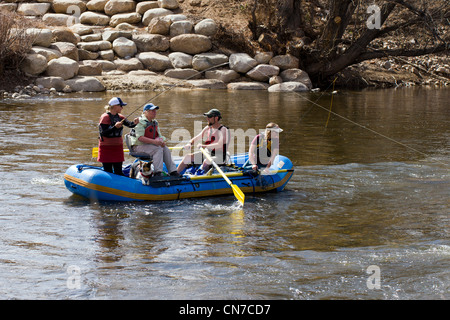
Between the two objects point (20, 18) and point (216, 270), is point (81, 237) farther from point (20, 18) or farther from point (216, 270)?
point (20, 18)

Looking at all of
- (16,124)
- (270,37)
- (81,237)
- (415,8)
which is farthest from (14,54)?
(81,237)

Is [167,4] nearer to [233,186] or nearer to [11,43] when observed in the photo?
[11,43]

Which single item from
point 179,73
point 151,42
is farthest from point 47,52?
point 179,73

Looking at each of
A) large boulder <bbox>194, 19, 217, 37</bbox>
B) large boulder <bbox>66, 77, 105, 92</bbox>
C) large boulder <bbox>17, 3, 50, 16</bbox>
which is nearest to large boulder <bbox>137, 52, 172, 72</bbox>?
large boulder <bbox>194, 19, 217, 37</bbox>

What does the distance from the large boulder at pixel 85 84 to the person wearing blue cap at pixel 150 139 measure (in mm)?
13663

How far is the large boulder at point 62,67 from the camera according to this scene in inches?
818

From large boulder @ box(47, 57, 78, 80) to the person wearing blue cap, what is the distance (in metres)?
13.9

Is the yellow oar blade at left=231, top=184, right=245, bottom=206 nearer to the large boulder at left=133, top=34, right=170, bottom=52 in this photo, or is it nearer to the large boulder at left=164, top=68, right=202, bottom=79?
the large boulder at left=164, top=68, right=202, bottom=79

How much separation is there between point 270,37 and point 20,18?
10.1 meters

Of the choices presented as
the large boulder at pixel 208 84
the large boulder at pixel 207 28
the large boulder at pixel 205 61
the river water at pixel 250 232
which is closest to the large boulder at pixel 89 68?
the large boulder at pixel 208 84

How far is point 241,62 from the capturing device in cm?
2355

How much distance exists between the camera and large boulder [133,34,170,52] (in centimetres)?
2403

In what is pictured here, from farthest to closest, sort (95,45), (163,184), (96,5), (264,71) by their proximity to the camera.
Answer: (96,5)
(264,71)
(95,45)
(163,184)

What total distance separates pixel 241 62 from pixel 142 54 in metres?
3.99
